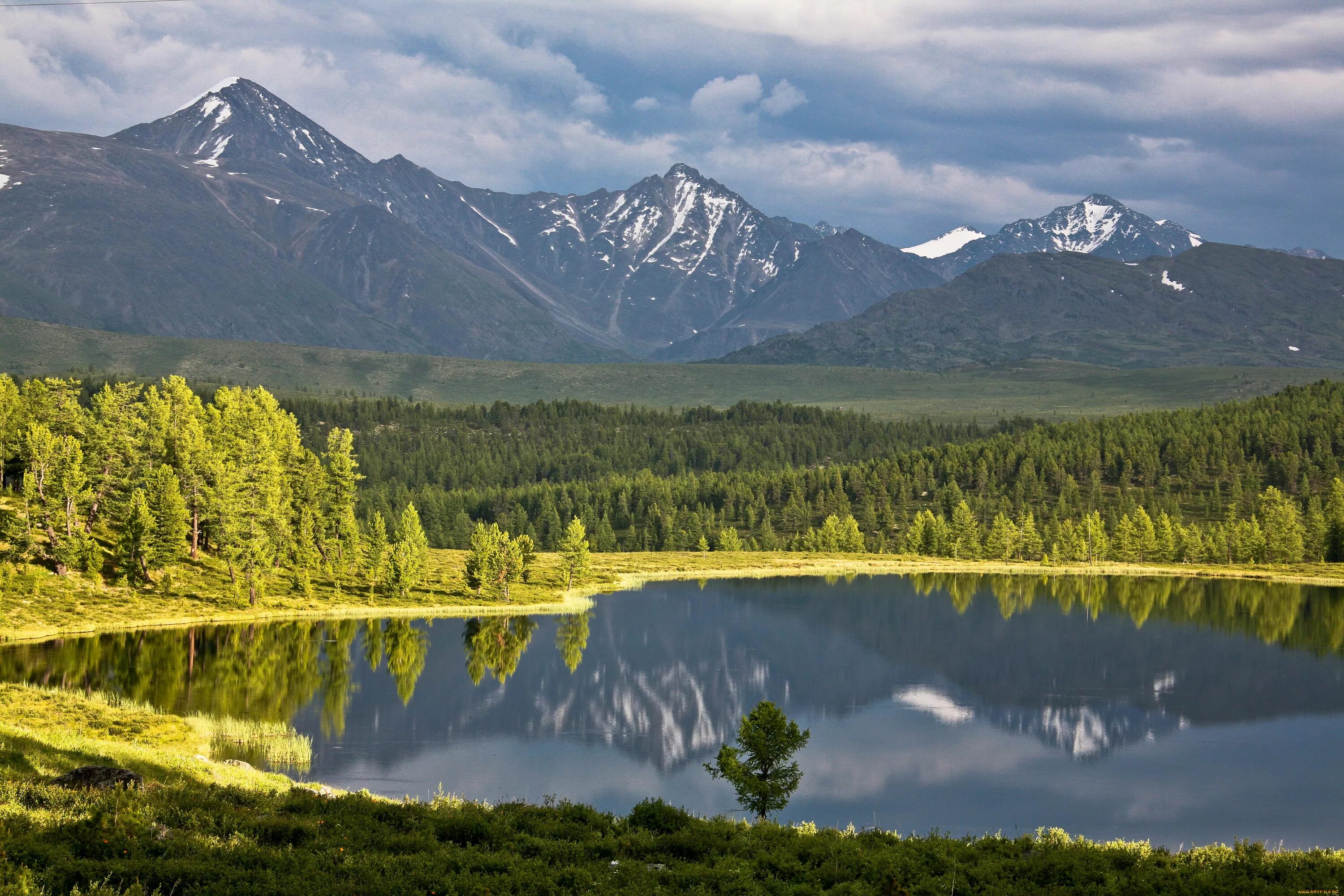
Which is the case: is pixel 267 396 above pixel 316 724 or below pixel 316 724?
above

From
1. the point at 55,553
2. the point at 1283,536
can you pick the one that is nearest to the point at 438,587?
the point at 55,553

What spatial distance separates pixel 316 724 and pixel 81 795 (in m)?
37.2

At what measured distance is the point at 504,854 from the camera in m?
27.6

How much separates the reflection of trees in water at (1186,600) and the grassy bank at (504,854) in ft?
290

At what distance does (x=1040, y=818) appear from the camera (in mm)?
51250

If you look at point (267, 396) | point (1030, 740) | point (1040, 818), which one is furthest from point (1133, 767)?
point (267, 396)

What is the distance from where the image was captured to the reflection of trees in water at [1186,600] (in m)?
115

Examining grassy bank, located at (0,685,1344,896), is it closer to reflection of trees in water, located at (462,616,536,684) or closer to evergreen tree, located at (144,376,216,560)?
reflection of trees in water, located at (462,616,536,684)

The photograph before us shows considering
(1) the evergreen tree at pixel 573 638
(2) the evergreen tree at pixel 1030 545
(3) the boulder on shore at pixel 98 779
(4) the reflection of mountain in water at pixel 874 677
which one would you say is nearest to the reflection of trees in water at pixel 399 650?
(4) the reflection of mountain in water at pixel 874 677

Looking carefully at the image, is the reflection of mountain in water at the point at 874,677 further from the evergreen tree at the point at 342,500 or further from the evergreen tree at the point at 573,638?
the evergreen tree at the point at 342,500

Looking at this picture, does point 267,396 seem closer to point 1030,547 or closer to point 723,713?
point 723,713

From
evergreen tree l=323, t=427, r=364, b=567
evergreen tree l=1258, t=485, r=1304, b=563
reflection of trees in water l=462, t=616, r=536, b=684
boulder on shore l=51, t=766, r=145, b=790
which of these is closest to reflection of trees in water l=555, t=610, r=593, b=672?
reflection of trees in water l=462, t=616, r=536, b=684

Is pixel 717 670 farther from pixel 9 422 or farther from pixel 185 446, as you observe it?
pixel 9 422

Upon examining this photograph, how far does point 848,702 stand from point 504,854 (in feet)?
191
